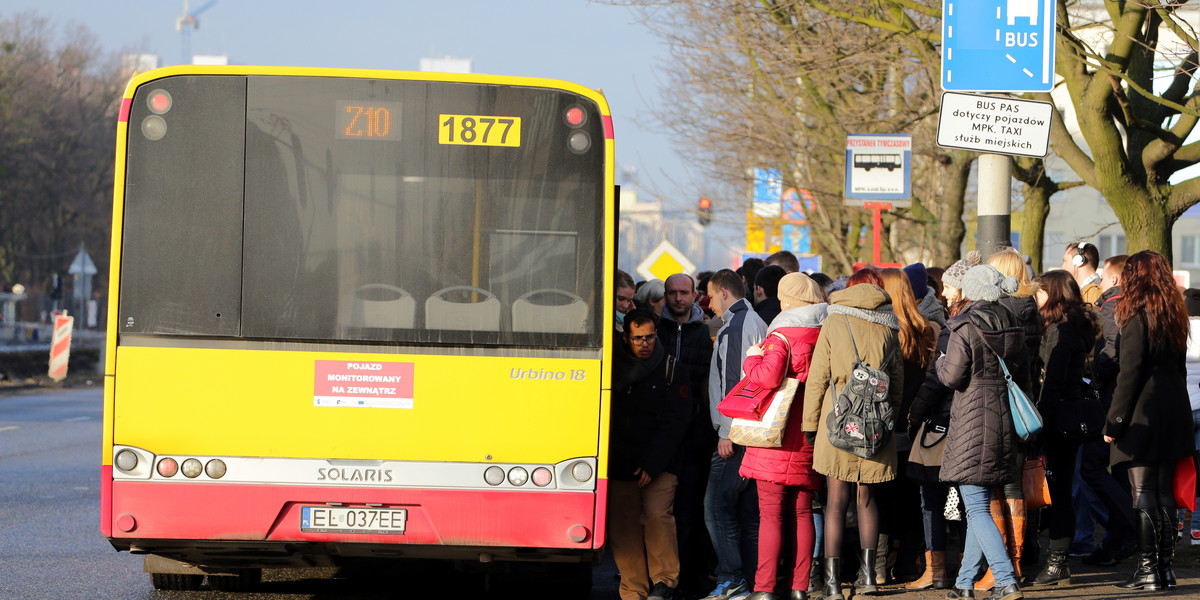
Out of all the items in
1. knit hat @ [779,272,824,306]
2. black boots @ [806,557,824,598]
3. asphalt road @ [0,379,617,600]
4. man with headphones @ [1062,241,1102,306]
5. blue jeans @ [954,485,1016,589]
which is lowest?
asphalt road @ [0,379,617,600]

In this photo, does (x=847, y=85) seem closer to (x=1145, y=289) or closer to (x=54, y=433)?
(x=54, y=433)

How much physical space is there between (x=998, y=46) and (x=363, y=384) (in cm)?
509

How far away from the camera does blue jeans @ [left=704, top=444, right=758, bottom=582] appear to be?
768 centimetres

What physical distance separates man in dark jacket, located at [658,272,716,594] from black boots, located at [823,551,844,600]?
0.96m

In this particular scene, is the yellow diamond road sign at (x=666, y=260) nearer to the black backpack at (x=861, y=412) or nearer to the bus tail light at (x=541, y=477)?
the black backpack at (x=861, y=412)

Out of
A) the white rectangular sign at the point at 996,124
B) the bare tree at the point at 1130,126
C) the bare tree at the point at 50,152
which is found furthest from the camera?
the bare tree at the point at 50,152

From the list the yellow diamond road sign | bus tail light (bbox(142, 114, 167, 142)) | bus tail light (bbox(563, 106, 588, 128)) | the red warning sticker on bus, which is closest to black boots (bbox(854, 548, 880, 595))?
the red warning sticker on bus

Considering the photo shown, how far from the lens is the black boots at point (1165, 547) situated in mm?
7508

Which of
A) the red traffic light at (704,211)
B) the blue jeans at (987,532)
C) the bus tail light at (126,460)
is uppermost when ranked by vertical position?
the red traffic light at (704,211)

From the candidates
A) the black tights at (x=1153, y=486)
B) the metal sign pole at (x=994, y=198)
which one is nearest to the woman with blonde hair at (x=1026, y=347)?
the black tights at (x=1153, y=486)

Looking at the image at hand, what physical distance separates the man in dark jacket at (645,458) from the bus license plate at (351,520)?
1.23 meters

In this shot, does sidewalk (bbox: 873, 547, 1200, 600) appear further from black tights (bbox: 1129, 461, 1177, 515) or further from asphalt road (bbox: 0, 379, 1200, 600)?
black tights (bbox: 1129, 461, 1177, 515)

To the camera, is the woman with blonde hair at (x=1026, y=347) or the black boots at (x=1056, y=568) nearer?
the woman with blonde hair at (x=1026, y=347)

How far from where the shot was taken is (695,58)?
2341 cm
